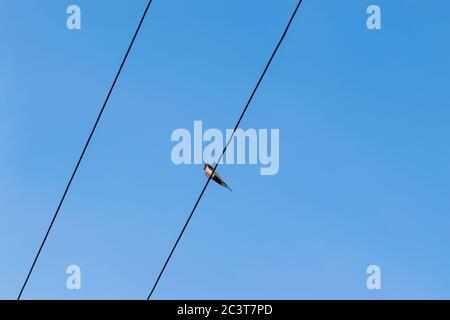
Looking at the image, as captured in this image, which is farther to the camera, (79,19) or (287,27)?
(79,19)

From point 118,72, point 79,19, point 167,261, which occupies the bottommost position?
point 167,261
